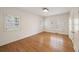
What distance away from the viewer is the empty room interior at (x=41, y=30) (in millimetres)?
858

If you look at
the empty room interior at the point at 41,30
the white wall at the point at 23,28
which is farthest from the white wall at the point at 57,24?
the white wall at the point at 23,28

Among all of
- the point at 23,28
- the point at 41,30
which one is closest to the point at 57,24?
the point at 41,30

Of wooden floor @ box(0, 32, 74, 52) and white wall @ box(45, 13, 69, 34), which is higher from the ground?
white wall @ box(45, 13, 69, 34)

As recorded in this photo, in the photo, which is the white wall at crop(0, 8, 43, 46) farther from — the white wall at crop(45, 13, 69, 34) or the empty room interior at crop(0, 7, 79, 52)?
the white wall at crop(45, 13, 69, 34)

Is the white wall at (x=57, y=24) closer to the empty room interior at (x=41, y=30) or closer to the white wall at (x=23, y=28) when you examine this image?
the empty room interior at (x=41, y=30)

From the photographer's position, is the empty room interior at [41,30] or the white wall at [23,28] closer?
the empty room interior at [41,30]

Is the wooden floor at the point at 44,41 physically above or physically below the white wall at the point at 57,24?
below

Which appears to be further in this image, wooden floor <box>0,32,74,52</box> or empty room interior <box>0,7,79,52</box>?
wooden floor <box>0,32,74,52</box>

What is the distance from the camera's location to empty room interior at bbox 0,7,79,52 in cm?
86

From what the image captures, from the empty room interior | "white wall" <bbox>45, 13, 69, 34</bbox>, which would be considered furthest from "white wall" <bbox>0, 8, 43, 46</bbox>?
"white wall" <bbox>45, 13, 69, 34</bbox>

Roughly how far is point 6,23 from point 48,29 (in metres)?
0.60

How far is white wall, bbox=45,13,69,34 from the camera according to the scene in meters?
0.96

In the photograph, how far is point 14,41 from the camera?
1.13 m
